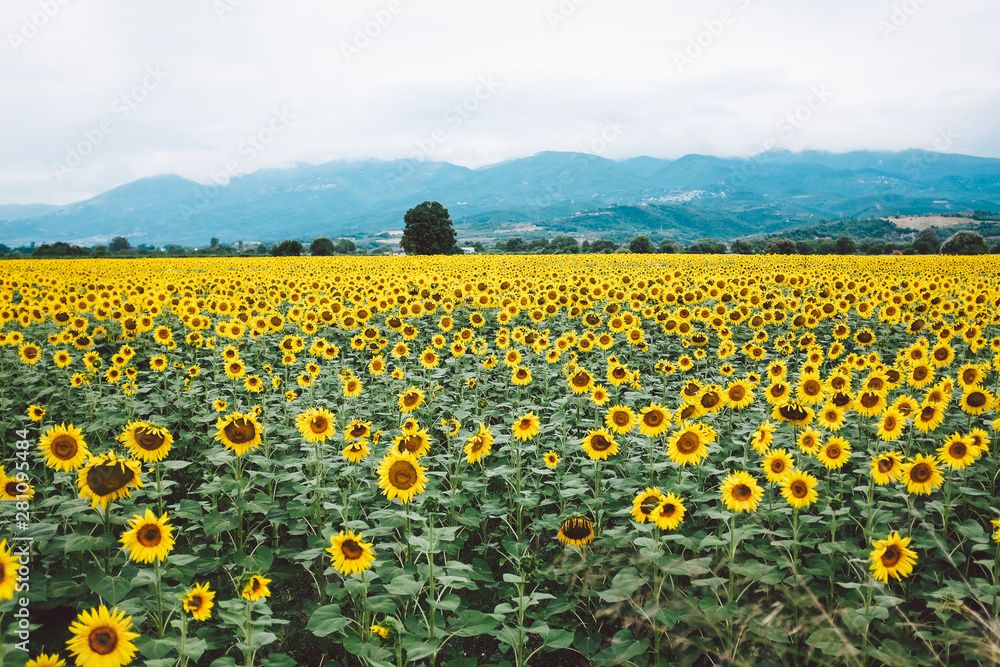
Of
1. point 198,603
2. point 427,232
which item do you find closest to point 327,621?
point 198,603

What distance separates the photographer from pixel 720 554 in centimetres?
439

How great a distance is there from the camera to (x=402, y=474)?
13.9 feet

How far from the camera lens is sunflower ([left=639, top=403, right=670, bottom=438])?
16.5ft

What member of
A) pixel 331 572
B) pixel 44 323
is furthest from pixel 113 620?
pixel 44 323

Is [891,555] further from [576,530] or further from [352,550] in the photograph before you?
[352,550]

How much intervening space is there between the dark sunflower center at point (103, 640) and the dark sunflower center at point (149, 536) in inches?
25.0

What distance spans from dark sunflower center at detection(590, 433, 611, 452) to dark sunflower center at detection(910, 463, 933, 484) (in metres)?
2.41

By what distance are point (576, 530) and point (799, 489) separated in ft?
5.75

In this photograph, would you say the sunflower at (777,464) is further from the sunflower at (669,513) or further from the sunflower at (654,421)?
the sunflower at (654,421)

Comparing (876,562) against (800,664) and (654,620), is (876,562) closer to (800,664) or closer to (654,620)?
(800,664)

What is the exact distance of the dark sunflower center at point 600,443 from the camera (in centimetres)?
472

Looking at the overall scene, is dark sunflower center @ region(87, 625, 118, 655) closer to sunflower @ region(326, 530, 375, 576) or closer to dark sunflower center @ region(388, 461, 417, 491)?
sunflower @ region(326, 530, 375, 576)

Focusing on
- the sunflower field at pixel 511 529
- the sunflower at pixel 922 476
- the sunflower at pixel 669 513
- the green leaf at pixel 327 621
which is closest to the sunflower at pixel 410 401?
the sunflower field at pixel 511 529

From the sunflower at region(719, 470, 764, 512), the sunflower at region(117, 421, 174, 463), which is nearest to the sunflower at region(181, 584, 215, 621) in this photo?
the sunflower at region(117, 421, 174, 463)
